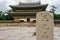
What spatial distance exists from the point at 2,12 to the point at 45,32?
74.5m

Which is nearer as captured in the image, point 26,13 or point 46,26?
point 46,26

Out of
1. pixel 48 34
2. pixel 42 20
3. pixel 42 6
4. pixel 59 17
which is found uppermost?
pixel 42 20

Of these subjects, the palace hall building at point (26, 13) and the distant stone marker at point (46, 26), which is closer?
the distant stone marker at point (46, 26)

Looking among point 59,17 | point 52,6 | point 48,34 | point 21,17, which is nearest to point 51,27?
point 48,34

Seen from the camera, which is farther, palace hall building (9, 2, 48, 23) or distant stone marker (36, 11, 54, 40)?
palace hall building (9, 2, 48, 23)

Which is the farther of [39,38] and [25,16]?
[25,16]

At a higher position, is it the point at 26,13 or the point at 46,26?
the point at 46,26

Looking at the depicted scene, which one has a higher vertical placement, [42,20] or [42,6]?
[42,20]

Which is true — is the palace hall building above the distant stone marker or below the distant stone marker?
below

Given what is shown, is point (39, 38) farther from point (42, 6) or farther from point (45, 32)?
point (42, 6)

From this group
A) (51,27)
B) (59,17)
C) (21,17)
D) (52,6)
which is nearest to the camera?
(51,27)

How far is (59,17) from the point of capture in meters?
65.3

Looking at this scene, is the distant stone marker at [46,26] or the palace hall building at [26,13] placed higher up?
the distant stone marker at [46,26]

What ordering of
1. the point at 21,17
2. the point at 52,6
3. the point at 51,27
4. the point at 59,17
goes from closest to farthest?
Answer: the point at 51,27 < the point at 21,17 < the point at 59,17 < the point at 52,6
